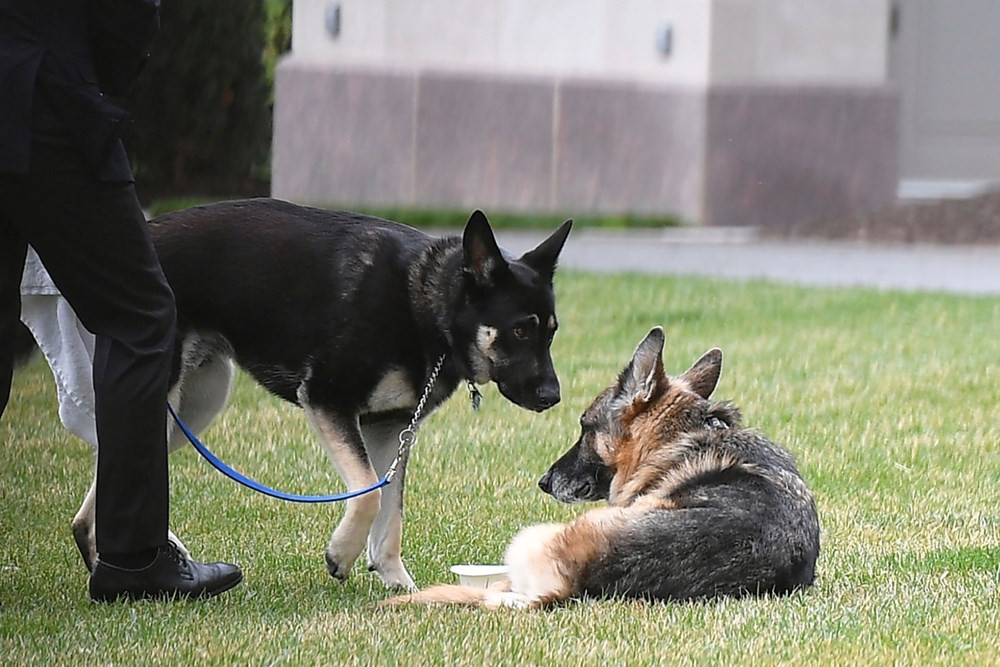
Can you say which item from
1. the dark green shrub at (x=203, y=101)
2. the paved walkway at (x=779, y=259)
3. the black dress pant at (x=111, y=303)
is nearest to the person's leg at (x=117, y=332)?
the black dress pant at (x=111, y=303)

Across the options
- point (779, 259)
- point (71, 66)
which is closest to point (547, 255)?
point (71, 66)

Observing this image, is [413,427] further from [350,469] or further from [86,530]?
[86,530]

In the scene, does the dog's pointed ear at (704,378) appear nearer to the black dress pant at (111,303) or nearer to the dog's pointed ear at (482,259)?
the dog's pointed ear at (482,259)

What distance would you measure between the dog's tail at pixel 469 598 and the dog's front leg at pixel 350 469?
480 millimetres

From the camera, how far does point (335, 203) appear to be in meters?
17.3

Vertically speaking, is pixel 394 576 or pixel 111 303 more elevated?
pixel 111 303

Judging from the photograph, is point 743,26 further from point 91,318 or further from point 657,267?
point 91,318

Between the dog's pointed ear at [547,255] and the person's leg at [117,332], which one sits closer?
the person's leg at [117,332]

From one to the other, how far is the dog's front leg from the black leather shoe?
0.43m

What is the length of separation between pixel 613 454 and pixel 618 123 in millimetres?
11606

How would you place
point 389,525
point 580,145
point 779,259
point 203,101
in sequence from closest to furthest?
point 389,525, point 779,259, point 203,101, point 580,145

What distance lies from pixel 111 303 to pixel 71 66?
2.11 feet

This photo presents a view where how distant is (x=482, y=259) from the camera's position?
5.08 meters

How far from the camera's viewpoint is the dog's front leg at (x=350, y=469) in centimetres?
507
